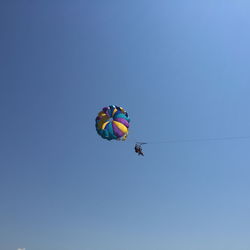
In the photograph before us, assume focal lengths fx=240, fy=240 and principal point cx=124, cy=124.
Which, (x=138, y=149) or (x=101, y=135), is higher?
(x=101, y=135)

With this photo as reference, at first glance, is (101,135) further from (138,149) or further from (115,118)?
(138,149)

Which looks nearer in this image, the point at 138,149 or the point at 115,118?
the point at 138,149

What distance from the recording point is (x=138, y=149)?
25312 mm

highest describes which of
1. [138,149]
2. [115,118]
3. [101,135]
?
[115,118]

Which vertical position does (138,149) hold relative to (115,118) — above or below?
below

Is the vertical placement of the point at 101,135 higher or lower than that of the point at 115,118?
lower

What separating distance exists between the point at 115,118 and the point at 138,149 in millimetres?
5224

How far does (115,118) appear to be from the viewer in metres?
28.4

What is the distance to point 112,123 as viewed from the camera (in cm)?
2811

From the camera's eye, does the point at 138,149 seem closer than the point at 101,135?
Yes

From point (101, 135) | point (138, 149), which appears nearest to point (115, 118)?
point (101, 135)

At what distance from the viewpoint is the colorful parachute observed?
27734mm

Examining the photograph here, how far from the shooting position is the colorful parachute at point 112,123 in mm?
27734

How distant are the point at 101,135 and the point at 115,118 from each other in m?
2.61
